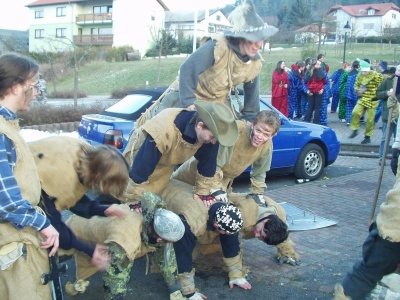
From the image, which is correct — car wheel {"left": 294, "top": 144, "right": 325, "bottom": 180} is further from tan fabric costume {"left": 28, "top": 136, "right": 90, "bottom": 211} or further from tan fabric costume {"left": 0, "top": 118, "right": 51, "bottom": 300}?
tan fabric costume {"left": 0, "top": 118, "right": 51, "bottom": 300}

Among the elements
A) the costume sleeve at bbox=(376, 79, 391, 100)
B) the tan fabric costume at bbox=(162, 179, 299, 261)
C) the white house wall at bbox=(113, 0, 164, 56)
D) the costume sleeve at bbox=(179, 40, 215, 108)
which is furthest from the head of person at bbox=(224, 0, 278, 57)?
the white house wall at bbox=(113, 0, 164, 56)

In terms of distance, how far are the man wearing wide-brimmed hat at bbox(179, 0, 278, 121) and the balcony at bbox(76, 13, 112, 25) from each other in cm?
5630

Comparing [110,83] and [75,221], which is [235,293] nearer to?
[75,221]

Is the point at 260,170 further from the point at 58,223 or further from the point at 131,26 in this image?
the point at 131,26

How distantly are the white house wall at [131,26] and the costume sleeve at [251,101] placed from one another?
53.2 meters

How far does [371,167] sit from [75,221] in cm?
756

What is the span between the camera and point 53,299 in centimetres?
279

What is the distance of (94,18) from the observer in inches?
2307

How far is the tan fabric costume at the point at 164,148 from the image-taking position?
3883 millimetres

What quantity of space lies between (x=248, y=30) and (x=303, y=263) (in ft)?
7.67

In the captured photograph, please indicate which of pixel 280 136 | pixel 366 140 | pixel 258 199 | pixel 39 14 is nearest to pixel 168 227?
pixel 258 199

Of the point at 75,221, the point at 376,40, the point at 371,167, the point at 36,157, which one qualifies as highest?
the point at 376,40

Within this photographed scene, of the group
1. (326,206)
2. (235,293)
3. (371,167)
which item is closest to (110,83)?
(371,167)

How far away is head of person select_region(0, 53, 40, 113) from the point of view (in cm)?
260
